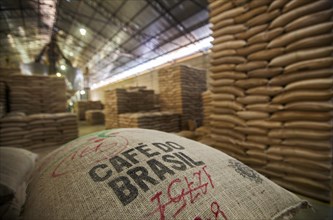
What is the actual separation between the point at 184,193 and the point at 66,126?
560cm

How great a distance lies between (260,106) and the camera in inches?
93.3

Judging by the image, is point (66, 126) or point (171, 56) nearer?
point (66, 126)

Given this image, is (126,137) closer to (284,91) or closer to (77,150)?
(77,150)

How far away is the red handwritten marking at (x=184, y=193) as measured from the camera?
2.35ft

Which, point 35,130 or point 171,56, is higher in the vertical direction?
point 171,56

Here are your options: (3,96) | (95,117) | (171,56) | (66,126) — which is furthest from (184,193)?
(171,56)

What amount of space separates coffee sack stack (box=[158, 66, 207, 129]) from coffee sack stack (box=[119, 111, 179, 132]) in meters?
0.49

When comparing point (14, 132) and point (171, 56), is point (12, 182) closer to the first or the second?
point (14, 132)

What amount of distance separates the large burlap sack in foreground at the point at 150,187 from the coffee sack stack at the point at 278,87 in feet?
4.30

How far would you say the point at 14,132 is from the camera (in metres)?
4.41

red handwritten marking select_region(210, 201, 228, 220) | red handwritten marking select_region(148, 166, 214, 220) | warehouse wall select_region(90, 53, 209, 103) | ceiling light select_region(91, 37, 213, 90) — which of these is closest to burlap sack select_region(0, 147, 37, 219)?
red handwritten marking select_region(148, 166, 214, 220)

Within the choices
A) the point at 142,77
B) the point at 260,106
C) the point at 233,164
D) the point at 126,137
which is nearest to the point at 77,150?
the point at 126,137

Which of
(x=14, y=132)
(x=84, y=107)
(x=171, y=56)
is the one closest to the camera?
(x=14, y=132)

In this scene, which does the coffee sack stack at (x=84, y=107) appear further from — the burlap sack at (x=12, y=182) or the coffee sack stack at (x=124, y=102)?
the burlap sack at (x=12, y=182)
